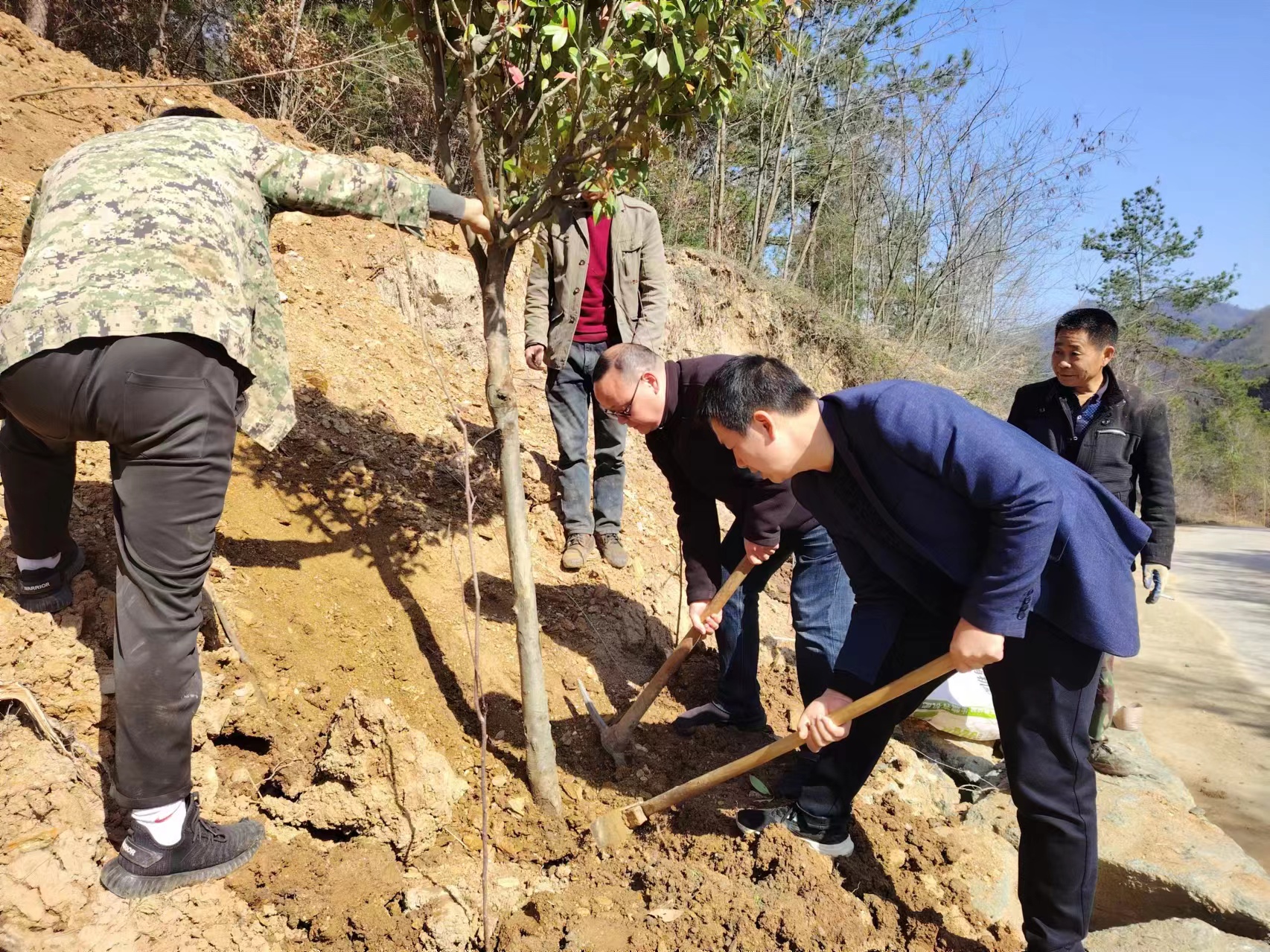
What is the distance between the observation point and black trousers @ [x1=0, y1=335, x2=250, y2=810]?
1759mm

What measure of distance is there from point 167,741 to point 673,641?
101 inches

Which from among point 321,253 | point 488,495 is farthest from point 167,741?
point 321,253

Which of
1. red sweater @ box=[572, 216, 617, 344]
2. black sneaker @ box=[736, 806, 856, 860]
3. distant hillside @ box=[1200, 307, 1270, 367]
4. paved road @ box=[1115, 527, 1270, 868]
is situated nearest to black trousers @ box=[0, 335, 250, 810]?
black sneaker @ box=[736, 806, 856, 860]

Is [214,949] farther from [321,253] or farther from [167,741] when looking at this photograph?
[321,253]

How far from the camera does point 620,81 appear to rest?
7.15 ft

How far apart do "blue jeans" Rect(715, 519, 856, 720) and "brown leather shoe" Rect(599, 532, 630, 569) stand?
100 centimetres

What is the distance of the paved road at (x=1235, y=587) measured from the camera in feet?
22.5

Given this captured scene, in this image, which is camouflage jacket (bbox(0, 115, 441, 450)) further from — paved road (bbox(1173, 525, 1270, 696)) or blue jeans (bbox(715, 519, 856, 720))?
paved road (bbox(1173, 525, 1270, 696))

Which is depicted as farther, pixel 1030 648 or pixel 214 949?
pixel 1030 648

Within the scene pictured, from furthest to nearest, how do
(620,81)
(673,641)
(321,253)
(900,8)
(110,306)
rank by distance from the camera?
(900,8)
(321,253)
(673,641)
(620,81)
(110,306)

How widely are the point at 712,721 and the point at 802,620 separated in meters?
0.61

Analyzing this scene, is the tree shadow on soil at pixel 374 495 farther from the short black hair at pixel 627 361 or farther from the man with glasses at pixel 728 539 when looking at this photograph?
the man with glasses at pixel 728 539

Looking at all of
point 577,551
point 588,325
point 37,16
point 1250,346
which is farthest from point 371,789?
point 1250,346

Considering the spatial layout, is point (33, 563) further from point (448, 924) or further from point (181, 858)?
point (448, 924)
